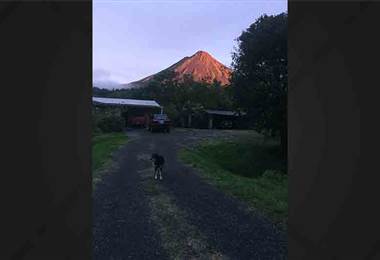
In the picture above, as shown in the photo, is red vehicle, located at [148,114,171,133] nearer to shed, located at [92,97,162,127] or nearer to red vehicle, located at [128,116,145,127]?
shed, located at [92,97,162,127]

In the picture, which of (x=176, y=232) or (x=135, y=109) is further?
(x=135, y=109)

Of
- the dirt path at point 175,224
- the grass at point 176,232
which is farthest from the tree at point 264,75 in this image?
the grass at point 176,232

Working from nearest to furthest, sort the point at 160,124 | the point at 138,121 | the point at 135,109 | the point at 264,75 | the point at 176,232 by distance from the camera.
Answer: the point at 176,232, the point at 264,75, the point at 160,124, the point at 138,121, the point at 135,109

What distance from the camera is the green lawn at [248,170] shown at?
7835 millimetres

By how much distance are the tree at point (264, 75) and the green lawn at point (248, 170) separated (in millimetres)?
1321

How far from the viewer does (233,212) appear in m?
7.18

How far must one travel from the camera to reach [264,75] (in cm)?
1750

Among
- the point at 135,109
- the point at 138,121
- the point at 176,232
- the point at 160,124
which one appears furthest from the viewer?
the point at 135,109

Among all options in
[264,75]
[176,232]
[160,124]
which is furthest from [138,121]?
[176,232]

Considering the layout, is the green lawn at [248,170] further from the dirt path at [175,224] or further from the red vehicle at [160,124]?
the red vehicle at [160,124]

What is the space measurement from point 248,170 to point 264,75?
4524mm

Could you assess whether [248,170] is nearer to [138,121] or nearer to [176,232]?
[176,232]

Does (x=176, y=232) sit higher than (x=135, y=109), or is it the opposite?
(x=135, y=109)

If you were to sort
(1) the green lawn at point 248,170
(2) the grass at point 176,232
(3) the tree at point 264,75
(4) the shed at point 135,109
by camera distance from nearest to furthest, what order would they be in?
1. (2) the grass at point 176,232
2. (1) the green lawn at point 248,170
3. (3) the tree at point 264,75
4. (4) the shed at point 135,109
